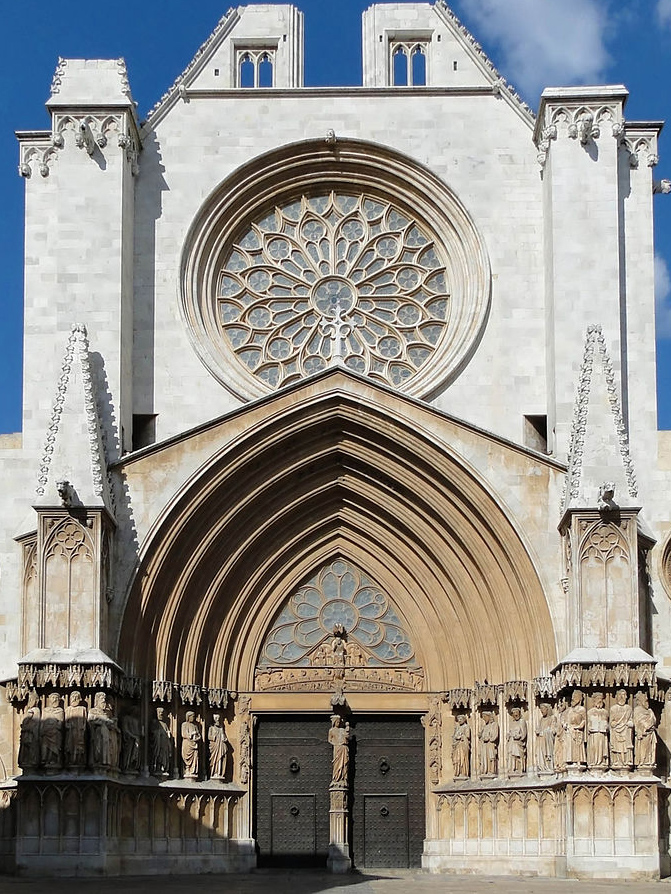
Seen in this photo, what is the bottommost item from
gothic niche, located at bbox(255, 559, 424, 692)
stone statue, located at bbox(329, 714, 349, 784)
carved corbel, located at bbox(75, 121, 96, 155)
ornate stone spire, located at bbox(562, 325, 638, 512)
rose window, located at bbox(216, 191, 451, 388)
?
stone statue, located at bbox(329, 714, 349, 784)

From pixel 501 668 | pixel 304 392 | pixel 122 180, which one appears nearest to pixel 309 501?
pixel 304 392

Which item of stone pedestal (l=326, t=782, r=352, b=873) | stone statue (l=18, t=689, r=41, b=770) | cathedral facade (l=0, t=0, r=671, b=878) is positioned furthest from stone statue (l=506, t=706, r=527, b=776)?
stone statue (l=18, t=689, r=41, b=770)

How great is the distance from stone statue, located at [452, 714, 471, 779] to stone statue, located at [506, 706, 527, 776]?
2.37ft

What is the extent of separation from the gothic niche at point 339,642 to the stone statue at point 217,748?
918mm

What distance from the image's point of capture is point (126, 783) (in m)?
22.2

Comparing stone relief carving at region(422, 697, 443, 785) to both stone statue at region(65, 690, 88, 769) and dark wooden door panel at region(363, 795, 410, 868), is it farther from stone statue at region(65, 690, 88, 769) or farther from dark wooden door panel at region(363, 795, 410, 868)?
stone statue at region(65, 690, 88, 769)

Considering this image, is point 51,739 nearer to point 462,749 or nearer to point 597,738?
point 462,749

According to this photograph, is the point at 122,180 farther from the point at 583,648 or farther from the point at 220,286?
the point at 583,648

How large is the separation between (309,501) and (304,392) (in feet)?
5.73

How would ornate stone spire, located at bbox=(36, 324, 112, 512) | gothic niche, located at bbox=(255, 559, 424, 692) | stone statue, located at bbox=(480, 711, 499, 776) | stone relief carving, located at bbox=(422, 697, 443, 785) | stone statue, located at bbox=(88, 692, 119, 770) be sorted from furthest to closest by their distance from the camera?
gothic niche, located at bbox=(255, 559, 424, 692) < stone relief carving, located at bbox=(422, 697, 443, 785) < stone statue, located at bbox=(480, 711, 499, 776) < ornate stone spire, located at bbox=(36, 324, 112, 512) < stone statue, located at bbox=(88, 692, 119, 770)

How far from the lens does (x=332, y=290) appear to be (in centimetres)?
2592

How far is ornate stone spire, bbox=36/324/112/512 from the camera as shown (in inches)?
878

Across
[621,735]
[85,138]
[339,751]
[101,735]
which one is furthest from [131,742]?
[85,138]

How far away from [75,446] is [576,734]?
7.36 m
